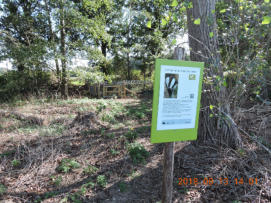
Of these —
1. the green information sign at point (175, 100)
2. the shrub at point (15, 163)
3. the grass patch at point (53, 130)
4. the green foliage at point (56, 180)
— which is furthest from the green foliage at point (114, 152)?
the green information sign at point (175, 100)

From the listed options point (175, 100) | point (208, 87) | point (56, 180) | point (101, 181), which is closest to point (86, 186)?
point (101, 181)

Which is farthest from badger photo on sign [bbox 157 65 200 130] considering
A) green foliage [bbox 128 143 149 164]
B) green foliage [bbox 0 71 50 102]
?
green foliage [bbox 0 71 50 102]

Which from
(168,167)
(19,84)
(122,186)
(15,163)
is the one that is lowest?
(122,186)

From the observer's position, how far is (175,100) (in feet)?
5.70

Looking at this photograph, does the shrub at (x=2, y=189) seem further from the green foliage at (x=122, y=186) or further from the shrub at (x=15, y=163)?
the green foliage at (x=122, y=186)

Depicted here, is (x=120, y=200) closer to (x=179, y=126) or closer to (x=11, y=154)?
(x=179, y=126)

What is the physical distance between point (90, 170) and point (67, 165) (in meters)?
0.46

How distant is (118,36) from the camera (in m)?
17.3

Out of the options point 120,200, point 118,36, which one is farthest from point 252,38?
point 118,36

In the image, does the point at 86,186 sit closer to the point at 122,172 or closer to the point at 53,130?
the point at 122,172

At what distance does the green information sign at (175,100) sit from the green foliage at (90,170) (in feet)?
6.20

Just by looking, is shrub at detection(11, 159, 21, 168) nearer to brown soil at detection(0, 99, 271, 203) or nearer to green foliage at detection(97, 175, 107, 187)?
brown soil at detection(0, 99, 271, 203)

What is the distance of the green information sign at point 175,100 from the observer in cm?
164

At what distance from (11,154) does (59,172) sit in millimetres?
1255
